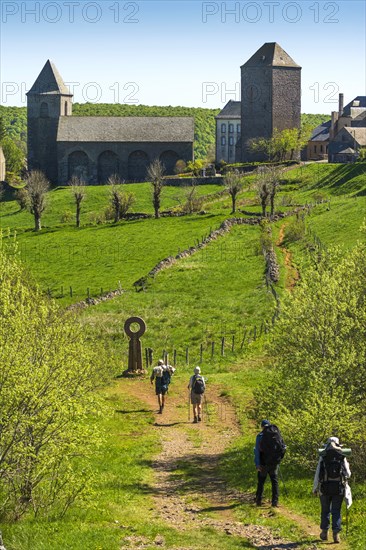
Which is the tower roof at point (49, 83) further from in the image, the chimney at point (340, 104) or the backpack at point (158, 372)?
the backpack at point (158, 372)

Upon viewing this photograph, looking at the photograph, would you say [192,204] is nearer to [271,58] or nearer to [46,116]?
[271,58]

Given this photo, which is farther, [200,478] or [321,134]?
[321,134]

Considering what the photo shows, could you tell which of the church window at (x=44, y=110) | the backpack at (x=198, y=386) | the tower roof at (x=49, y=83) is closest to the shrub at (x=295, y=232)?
the backpack at (x=198, y=386)

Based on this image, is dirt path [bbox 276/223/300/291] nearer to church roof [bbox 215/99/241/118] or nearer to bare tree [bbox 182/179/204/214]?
bare tree [bbox 182/179/204/214]

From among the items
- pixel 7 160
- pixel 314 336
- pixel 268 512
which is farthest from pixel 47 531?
pixel 7 160

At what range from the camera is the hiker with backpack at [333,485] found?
16797mm

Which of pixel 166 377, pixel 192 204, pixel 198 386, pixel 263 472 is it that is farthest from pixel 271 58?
pixel 263 472

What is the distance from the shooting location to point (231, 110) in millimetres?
141750

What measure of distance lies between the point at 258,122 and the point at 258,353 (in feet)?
268

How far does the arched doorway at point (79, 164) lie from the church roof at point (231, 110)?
95.1ft

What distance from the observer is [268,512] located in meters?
18.7

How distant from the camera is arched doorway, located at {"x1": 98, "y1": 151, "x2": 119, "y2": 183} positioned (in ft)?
387

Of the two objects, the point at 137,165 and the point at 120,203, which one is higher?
the point at 137,165

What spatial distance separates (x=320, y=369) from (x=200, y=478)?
12.3ft
